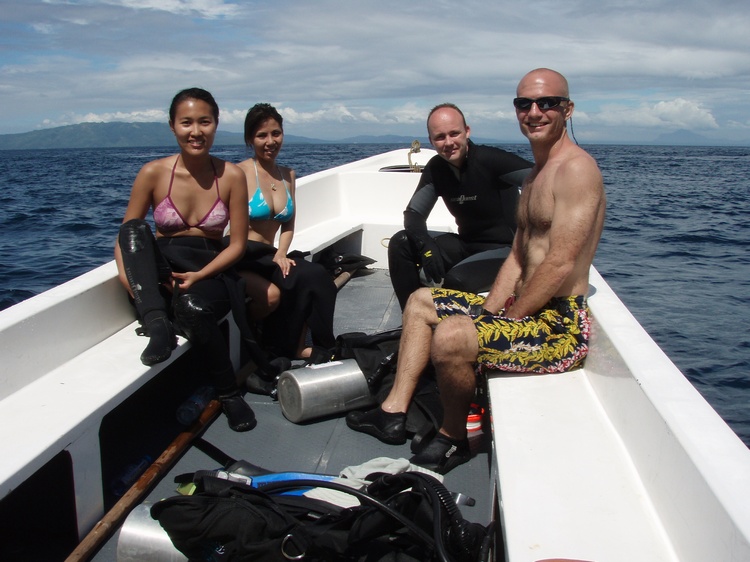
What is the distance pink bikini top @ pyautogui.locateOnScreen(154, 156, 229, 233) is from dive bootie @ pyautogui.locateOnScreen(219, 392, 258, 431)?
2.56 feet

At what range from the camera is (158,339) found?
102 inches

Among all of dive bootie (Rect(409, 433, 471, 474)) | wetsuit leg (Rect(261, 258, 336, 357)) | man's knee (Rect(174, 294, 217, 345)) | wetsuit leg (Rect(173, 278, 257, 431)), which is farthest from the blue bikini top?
dive bootie (Rect(409, 433, 471, 474))

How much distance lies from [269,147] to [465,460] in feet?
6.21

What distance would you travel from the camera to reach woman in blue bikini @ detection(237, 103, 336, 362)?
11.1ft

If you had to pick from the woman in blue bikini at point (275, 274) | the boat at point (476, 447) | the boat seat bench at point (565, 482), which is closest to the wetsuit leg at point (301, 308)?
the woman in blue bikini at point (275, 274)

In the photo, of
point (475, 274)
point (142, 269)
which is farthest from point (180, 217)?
point (475, 274)

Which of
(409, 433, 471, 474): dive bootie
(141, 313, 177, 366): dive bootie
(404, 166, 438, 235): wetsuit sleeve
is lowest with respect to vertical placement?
(409, 433, 471, 474): dive bootie

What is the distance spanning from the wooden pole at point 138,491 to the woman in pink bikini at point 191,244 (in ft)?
0.47

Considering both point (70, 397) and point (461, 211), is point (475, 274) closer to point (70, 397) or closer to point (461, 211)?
point (461, 211)

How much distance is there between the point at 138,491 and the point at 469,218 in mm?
2250

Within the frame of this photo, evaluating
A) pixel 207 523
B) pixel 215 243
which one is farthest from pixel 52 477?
pixel 215 243

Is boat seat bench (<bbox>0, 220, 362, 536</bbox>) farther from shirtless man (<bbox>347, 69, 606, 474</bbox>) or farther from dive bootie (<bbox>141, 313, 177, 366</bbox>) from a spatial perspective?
shirtless man (<bbox>347, 69, 606, 474</bbox>)

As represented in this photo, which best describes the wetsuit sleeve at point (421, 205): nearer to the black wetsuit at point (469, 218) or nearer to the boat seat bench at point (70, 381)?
the black wetsuit at point (469, 218)

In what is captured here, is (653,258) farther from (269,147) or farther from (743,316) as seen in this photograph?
(269,147)
